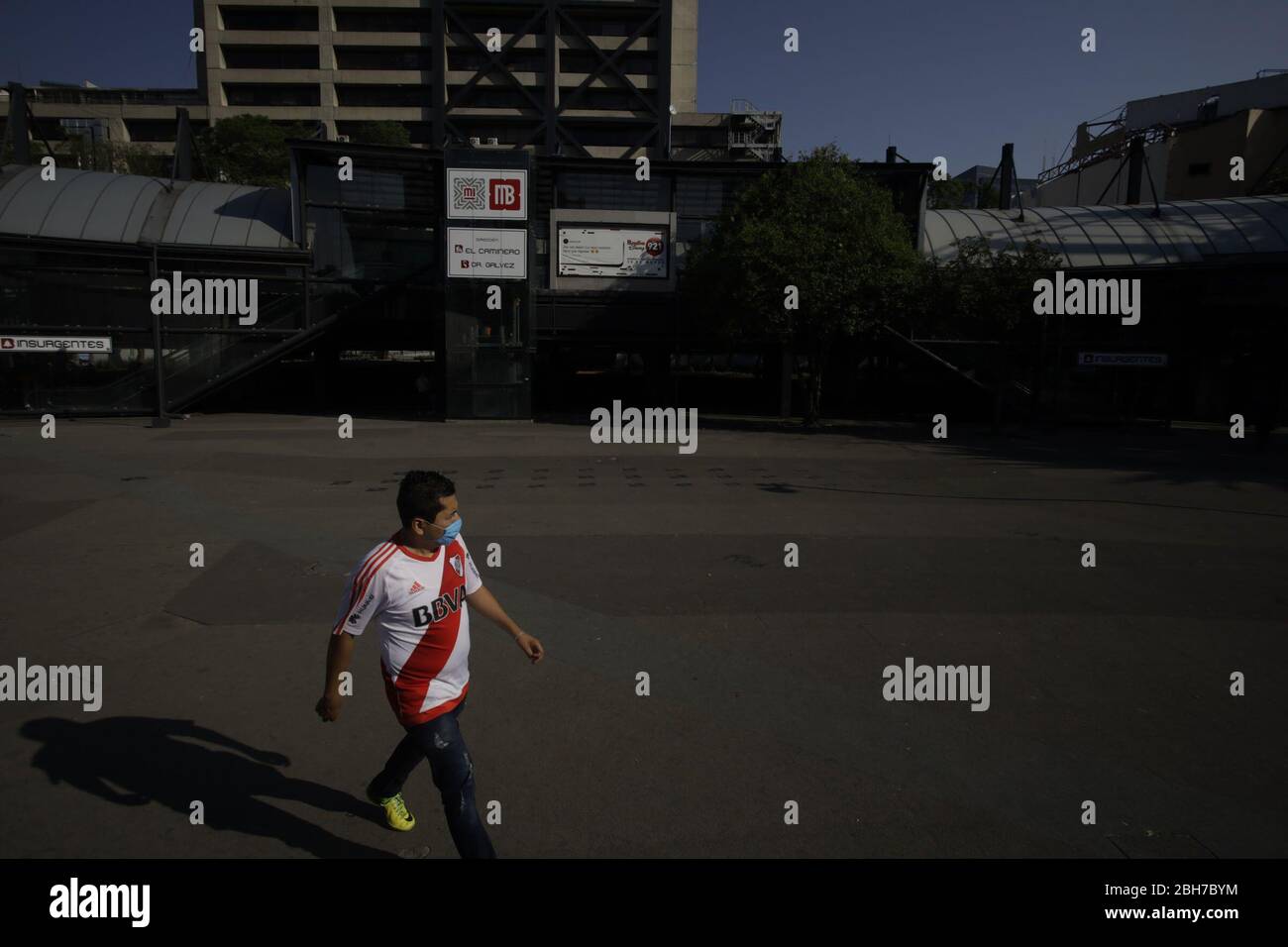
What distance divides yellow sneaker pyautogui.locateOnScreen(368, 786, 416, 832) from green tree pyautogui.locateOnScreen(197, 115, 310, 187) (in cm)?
4330

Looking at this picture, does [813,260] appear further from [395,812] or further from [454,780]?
[454,780]

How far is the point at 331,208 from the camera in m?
28.2

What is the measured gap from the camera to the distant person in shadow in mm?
3855

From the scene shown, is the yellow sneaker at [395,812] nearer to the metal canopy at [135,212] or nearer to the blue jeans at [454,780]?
the blue jeans at [454,780]

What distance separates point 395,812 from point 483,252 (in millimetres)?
22342

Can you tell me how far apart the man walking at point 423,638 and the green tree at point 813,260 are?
1913cm

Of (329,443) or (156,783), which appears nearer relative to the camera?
(156,783)

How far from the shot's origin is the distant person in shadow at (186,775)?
386cm

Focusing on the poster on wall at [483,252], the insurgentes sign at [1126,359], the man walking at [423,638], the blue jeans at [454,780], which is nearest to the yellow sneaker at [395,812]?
the man walking at [423,638]

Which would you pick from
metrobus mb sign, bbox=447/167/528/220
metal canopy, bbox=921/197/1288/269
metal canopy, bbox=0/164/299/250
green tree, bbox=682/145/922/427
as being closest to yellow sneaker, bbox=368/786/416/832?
green tree, bbox=682/145/922/427
